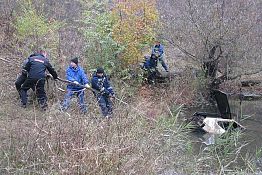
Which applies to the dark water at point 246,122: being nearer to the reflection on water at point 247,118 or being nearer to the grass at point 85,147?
the reflection on water at point 247,118

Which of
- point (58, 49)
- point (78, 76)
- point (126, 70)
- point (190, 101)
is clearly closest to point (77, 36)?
point (58, 49)

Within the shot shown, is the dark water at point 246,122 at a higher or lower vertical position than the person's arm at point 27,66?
lower

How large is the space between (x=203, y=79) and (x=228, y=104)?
140 cm

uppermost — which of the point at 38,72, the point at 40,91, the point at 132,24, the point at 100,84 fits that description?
the point at 132,24

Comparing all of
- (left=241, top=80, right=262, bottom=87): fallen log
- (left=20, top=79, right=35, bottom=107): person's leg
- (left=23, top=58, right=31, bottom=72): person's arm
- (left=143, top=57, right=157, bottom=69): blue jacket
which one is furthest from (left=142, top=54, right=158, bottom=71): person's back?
(left=23, top=58, right=31, bottom=72): person's arm

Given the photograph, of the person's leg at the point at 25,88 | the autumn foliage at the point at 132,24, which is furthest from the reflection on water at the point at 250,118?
the person's leg at the point at 25,88

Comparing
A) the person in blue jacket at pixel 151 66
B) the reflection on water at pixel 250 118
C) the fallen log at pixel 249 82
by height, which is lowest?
the reflection on water at pixel 250 118

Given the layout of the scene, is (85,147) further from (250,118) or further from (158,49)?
(158,49)

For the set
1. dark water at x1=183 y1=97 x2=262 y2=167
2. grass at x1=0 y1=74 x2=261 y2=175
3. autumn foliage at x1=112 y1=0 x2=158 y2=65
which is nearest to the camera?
grass at x1=0 y1=74 x2=261 y2=175

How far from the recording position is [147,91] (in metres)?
15.6

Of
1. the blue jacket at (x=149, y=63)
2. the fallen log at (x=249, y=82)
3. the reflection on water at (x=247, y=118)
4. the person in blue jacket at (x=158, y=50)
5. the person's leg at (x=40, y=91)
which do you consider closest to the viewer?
the person's leg at (x=40, y=91)

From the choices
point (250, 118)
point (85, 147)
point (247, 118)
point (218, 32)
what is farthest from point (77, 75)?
point (250, 118)

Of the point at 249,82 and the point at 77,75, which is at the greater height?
the point at 77,75

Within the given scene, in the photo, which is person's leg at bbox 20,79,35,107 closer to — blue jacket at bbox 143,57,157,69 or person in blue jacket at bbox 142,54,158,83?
person in blue jacket at bbox 142,54,158,83
